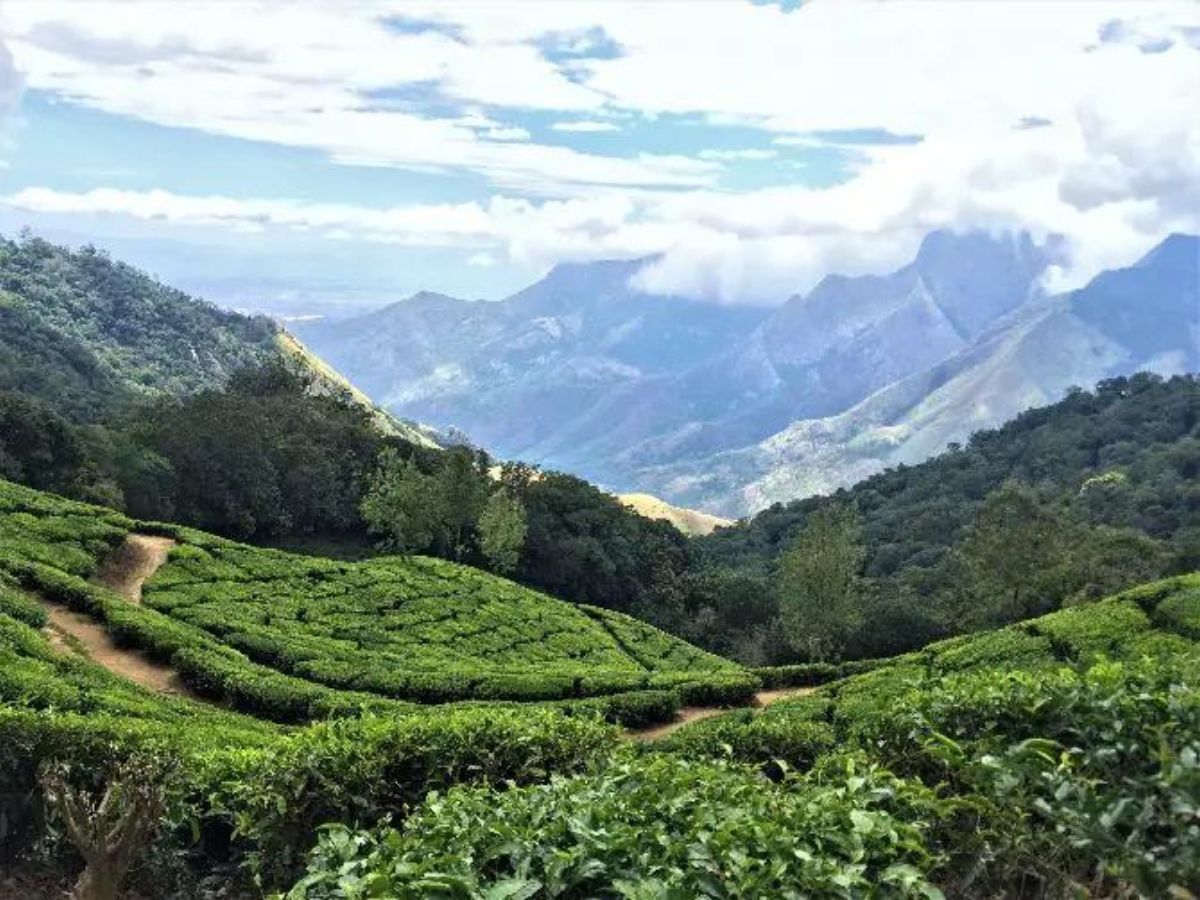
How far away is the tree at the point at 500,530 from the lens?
6034 cm

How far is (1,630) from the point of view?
20.1 meters

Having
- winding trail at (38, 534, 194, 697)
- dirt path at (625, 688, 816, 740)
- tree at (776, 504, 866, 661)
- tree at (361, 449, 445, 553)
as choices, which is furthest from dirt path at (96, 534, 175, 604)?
tree at (776, 504, 866, 661)

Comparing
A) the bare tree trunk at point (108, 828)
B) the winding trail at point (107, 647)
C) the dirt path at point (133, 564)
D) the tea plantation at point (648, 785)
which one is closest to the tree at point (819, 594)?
the tea plantation at point (648, 785)

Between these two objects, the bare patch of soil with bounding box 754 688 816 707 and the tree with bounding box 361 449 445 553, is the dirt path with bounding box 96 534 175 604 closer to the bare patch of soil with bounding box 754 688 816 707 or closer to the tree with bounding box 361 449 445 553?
the bare patch of soil with bounding box 754 688 816 707

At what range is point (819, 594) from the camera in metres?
47.6

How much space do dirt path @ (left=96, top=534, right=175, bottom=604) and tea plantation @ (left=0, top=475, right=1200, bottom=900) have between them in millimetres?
7785

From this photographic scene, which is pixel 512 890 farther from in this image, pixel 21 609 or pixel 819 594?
pixel 819 594

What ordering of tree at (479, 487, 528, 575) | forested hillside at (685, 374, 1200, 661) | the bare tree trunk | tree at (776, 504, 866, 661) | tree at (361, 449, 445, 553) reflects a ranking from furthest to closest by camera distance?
tree at (479, 487, 528, 575)
tree at (361, 449, 445, 553)
forested hillside at (685, 374, 1200, 661)
tree at (776, 504, 866, 661)
the bare tree trunk

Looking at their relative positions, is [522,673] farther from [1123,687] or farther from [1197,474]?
[1197,474]

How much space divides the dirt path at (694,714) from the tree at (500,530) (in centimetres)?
3334

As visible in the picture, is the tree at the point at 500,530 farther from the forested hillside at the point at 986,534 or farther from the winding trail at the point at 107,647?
the winding trail at the point at 107,647

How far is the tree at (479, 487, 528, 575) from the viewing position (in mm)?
60344

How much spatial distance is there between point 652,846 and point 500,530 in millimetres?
55428

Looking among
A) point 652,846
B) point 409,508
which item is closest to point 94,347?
point 409,508
